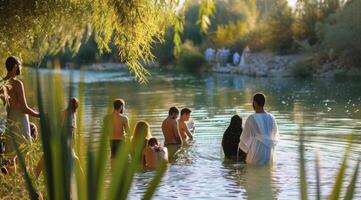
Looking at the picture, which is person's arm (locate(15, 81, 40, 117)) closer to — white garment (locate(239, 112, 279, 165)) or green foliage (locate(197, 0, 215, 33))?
green foliage (locate(197, 0, 215, 33))

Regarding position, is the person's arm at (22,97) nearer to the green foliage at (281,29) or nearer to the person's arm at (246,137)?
the person's arm at (246,137)

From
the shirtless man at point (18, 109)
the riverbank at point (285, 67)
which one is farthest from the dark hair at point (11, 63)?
the riverbank at point (285, 67)

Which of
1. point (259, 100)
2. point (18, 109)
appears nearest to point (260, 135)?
point (259, 100)

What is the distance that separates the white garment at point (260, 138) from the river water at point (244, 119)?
21 cm

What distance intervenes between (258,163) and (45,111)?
30.0ft

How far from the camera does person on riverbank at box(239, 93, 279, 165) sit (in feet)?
35.9

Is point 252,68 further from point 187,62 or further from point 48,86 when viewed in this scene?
point 48,86

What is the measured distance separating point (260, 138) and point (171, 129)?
348 centimetres

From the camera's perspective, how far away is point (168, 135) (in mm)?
14258

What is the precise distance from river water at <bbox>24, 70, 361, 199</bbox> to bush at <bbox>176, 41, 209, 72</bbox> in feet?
75.3

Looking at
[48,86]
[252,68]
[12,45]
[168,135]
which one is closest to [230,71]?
[252,68]

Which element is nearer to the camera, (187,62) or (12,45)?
(12,45)

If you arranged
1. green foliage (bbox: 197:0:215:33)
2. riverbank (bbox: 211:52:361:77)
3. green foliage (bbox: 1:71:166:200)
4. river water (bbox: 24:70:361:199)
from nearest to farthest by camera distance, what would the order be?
green foliage (bbox: 1:71:166:200) < green foliage (bbox: 197:0:215:33) < river water (bbox: 24:70:361:199) < riverbank (bbox: 211:52:361:77)

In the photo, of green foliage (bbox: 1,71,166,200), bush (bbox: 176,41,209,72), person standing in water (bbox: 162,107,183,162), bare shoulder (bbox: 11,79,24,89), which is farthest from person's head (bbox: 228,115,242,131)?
bush (bbox: 176,41,209,72)
